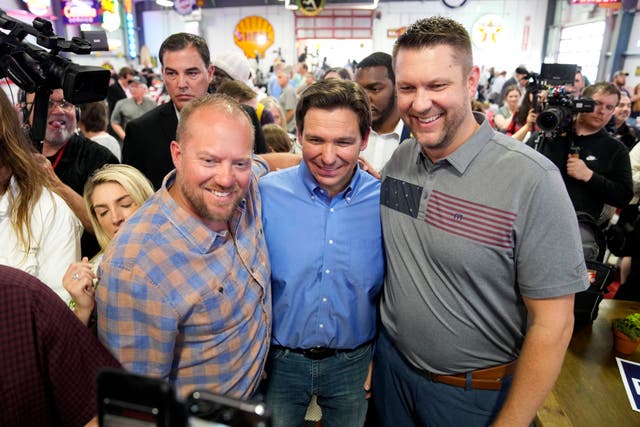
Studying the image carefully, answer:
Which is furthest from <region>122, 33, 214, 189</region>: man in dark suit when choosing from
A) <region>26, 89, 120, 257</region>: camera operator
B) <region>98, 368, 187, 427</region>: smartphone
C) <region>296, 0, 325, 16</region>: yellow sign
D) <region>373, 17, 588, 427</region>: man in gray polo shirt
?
<region>296, 0, 325, 16</region>: yellow sign

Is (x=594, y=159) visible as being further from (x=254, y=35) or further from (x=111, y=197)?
(x=254, y=35)

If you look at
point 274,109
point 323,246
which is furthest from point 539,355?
point 274,109

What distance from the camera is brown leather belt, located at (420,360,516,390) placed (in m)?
1.45

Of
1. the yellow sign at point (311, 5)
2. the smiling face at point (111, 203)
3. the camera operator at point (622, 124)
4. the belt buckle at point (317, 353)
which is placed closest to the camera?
the belt buckle at point (317, 353)

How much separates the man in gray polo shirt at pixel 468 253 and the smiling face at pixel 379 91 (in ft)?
3.41

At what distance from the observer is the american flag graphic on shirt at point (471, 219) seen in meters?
1.28

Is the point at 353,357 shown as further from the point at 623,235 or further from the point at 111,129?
the point at 111,129

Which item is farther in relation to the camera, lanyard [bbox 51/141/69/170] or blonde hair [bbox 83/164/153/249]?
lanyard [bbox 51/141/69/170]

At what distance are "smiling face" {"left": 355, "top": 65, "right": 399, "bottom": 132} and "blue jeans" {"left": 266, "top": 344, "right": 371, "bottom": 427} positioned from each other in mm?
1404

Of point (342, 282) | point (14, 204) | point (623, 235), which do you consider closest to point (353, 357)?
point (342, 282)

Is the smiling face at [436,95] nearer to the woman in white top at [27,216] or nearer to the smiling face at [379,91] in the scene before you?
the smiling face at [379,91]

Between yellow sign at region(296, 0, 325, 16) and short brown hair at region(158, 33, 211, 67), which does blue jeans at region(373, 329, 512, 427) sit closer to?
short brown hair at region(158, 33, 211, 67)

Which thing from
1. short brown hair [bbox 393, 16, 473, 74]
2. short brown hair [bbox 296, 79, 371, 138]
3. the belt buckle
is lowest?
the belt buckle

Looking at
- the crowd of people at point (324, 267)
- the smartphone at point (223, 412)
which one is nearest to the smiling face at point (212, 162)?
the crowd of people at point (324, 267)
